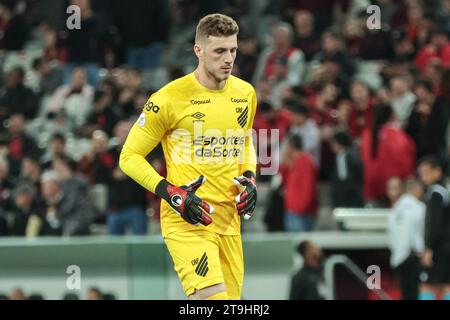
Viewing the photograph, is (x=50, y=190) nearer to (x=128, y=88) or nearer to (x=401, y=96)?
(x=128, y=88)

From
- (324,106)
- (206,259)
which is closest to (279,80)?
(324,106)

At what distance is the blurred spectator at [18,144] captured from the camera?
1639 centimetres

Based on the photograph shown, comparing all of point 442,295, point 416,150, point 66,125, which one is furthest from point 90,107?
point 442,295

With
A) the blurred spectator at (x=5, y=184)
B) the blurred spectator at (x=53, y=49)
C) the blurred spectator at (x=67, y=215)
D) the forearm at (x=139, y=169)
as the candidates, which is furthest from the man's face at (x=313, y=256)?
the blurred spectator at (x=53, y=49)

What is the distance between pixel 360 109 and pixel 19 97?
Answer: 546 cm

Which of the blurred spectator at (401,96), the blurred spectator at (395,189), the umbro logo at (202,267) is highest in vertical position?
the blurred spectator at (401,96)

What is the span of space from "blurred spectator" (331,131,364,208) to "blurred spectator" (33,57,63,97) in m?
5.43

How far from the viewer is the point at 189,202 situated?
801 cm

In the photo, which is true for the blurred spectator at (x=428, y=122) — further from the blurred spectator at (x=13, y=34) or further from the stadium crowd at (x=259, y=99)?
the blurred spectator at (x=13, y=34)

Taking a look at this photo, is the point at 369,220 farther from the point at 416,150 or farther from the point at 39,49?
the point at 39,49

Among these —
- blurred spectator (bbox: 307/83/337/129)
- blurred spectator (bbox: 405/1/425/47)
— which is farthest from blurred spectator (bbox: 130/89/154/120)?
blurred spectator (bbox: 405/1/425/47)

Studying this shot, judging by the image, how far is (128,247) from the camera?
11844mm

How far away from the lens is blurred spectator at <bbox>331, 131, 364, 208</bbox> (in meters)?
14.2

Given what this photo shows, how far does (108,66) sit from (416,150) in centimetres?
550
